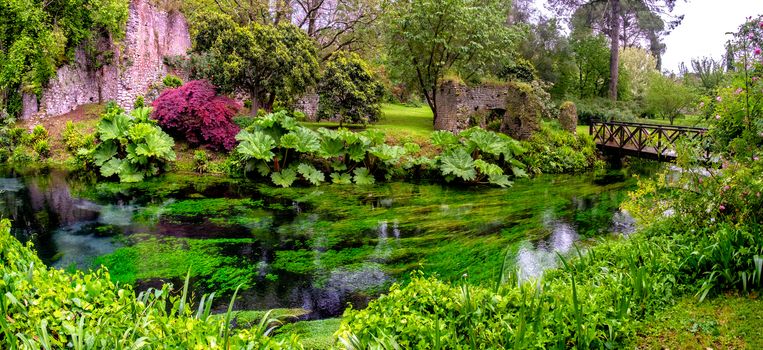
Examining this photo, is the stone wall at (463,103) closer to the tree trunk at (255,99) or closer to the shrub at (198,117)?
the tree trunk at (255,99)

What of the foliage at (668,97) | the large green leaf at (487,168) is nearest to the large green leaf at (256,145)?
the large green leaf at (487,168)

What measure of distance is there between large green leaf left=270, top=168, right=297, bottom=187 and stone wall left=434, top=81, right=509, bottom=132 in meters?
6.54

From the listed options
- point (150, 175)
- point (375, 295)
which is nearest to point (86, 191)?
point (150, 175)

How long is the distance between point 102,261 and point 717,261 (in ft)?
25.4

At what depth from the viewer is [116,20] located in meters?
18.8

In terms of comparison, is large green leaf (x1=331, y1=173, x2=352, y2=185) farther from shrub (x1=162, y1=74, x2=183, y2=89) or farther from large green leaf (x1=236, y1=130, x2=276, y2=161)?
shrub (x1=162, y1=74, x2=183, y2=89)

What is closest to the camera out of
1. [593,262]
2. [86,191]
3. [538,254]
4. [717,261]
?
[717,261]

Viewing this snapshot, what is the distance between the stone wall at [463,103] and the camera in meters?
18.0

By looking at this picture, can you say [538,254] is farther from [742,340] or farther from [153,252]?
[153,252]

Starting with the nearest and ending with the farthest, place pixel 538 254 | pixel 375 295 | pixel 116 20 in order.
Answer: pixel 375 295 < pixel 538 254 < pixel 116 20

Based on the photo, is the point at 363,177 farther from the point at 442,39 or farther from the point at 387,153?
the point at 442,39

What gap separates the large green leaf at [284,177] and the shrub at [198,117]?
264 centimetres

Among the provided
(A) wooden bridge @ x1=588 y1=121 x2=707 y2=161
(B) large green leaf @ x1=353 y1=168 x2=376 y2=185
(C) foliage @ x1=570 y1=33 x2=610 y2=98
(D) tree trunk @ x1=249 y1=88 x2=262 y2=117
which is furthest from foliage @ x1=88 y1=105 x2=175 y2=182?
(C) foliage @ x1=570 y1=33 x2=610 y2=98

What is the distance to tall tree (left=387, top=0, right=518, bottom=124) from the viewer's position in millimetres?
17438
